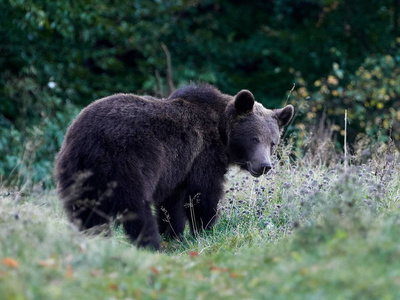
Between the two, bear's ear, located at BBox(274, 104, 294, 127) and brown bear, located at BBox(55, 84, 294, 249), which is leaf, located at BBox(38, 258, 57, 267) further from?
bear's ear, located at BBox(274, 104, 294, 127)

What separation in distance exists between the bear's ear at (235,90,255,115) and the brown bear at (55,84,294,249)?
1 centimetres

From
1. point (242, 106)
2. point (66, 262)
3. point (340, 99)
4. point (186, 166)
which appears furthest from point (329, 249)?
point (340, 99)

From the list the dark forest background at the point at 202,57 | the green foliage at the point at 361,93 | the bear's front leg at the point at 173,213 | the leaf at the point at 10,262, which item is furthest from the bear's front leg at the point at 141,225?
the green foliage at the point at 361,93

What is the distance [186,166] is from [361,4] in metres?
11.1

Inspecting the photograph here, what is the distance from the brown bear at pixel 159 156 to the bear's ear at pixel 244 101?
0.01 meters

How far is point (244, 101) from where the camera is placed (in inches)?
291

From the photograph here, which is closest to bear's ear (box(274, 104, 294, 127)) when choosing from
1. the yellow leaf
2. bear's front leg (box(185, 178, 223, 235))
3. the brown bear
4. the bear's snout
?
the brown bear

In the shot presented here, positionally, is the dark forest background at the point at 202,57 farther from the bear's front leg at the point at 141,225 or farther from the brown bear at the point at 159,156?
the bear's front leg at the point at 141,225

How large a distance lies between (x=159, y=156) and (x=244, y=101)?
61.6 inches

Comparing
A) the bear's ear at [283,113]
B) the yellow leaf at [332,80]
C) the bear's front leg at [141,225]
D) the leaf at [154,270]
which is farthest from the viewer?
the yellow leaf at [332,80]

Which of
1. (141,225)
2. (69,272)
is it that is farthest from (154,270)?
(141,225)

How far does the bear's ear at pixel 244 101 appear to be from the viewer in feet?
24.0

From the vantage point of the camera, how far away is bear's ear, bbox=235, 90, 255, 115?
7.32 m

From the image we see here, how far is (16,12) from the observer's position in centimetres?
1262
